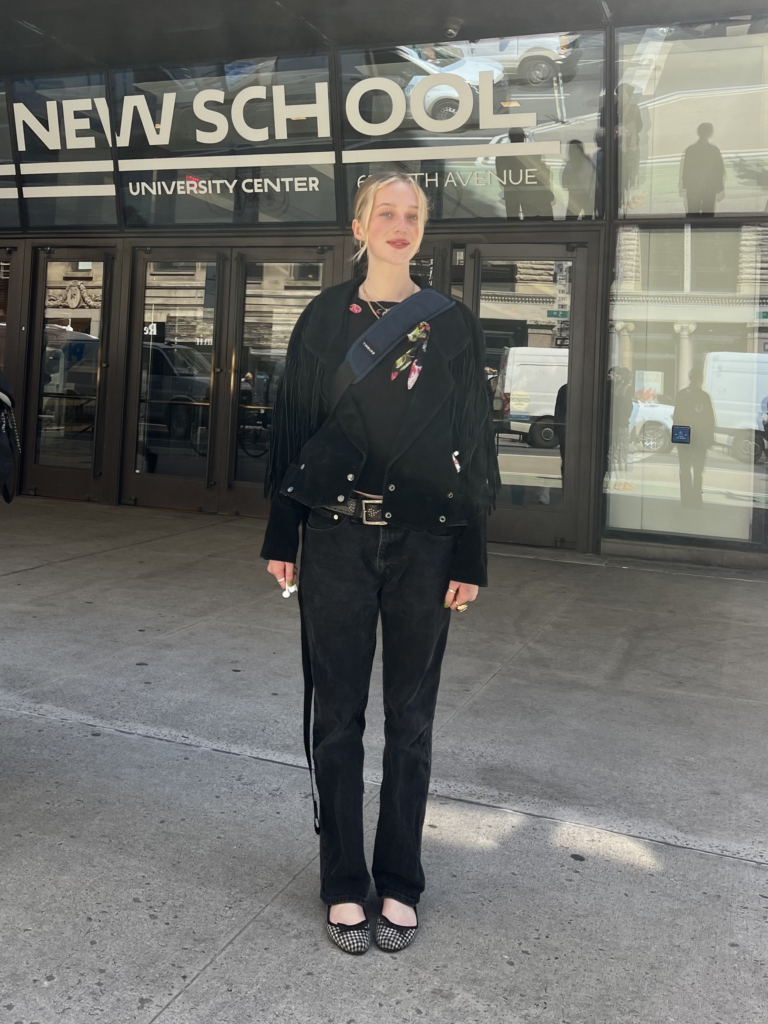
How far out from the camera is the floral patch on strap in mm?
2654

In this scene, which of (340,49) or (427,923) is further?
(340,49)

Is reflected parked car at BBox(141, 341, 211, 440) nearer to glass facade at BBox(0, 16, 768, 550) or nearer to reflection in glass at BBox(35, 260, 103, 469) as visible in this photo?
glass facade at BBox(0, 16, 768, 550)

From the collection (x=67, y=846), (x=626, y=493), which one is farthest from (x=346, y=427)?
(x=626, y=493)

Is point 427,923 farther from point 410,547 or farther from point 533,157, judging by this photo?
point 533,157

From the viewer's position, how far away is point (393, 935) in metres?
2.63

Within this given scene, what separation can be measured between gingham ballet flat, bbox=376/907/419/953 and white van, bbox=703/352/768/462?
6.69 meters

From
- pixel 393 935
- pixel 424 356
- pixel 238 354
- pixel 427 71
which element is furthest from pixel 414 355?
pixel 238 354

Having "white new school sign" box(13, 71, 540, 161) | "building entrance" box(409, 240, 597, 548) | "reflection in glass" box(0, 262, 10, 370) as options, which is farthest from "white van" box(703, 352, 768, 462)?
"reflection in glass" box(0, 262, 10, 370)

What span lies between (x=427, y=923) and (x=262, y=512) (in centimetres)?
728

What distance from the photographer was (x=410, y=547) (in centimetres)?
265

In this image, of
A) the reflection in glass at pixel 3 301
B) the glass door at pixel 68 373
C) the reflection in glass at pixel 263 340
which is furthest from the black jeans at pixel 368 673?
the reflection in glass at pixel 3 301

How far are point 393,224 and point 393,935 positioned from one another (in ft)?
6.11

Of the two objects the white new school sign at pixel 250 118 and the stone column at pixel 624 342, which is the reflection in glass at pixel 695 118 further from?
the stone column at pixel 624 342

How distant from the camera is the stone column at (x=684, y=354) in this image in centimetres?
858
